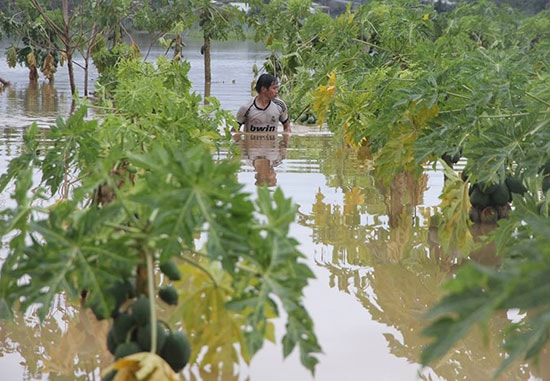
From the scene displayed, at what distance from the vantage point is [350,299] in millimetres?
5695

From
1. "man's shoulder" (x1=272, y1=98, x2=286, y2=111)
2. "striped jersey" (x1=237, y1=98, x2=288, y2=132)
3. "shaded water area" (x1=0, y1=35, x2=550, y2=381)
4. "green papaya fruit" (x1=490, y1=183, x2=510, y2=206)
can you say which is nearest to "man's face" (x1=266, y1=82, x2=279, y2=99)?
"striped jersey" (x1=237, y1=98, x2=288, y2=132)

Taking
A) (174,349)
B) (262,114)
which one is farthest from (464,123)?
(262,114)

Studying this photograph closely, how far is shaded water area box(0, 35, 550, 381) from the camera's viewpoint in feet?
14.9

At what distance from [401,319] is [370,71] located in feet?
10.9

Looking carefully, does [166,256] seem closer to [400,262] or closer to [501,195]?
[400,262]

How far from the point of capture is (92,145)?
14.5 feet

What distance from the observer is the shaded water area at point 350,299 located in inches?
179

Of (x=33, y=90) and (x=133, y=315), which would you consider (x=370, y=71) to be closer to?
(x=133, y=315)

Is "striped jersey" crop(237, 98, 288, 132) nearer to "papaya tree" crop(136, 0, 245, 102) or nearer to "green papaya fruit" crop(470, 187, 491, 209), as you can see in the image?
"green papaya fruit" crop(470, 187, 491, 209)

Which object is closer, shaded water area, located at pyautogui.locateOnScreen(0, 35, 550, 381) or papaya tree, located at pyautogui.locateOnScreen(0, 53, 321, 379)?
papaya tree, located at pyautogui.locateOnScreen(0, 53, 321, 379)

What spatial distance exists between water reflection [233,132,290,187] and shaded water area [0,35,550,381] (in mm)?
29

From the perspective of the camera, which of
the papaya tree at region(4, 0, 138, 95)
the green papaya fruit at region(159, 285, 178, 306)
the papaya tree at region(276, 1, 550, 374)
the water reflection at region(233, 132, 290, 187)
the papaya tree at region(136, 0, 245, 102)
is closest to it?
the green papaya fruit at region(159, 285, 178, 306)

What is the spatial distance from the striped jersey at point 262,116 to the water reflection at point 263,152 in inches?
4.5

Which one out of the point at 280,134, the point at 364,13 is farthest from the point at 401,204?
the point at 280,134
